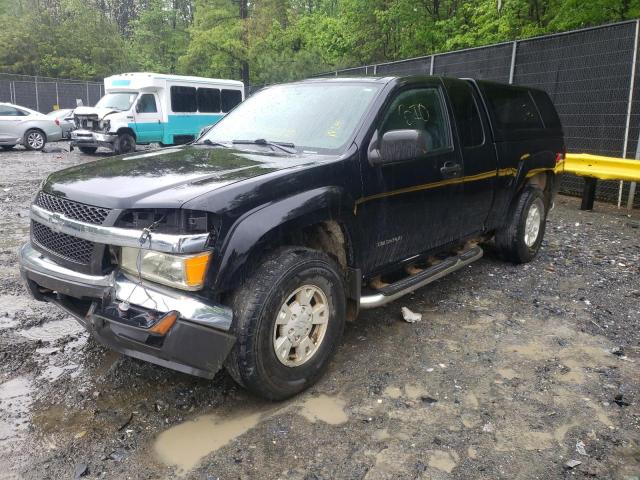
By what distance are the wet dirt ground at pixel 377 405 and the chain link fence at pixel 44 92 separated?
99.3 ft

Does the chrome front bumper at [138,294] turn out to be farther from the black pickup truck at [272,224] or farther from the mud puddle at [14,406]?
the mud puddle at [14,406]

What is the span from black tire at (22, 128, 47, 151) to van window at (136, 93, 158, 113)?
14.1 feet

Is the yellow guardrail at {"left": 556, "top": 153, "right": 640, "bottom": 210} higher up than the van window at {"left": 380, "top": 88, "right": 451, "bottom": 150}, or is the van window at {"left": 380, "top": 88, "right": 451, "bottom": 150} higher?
the van window at {"left": 380, "top": 88, "right": 451, "bottom": 150}

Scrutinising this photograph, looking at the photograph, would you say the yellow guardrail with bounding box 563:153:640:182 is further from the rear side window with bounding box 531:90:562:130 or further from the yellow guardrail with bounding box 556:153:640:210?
the rear side window with bounding box 531:90:562:130

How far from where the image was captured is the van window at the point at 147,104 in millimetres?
17225

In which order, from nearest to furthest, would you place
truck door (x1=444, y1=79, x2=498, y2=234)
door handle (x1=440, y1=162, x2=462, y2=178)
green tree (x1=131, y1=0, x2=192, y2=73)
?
door handle (x1=440, y1=162, x2=462, y2=178) → truck door (x1=444, y1=79, x2=498, y2=234) → green tree (x1=131, y1=0, x2=192, y2=73)

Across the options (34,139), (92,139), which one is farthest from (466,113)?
(34,139)

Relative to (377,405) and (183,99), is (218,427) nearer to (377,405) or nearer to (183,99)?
(377,405)

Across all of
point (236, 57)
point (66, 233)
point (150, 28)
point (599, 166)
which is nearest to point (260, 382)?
point (66, 233)

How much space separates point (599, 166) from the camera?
8461 millimetres

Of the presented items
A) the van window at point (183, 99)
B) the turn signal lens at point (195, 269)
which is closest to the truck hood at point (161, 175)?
the turn signal lens at point (195, 269)

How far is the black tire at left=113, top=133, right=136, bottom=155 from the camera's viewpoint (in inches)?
656

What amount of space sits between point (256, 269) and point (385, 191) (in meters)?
1.20

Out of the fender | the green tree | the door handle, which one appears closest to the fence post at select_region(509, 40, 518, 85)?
the door handle
